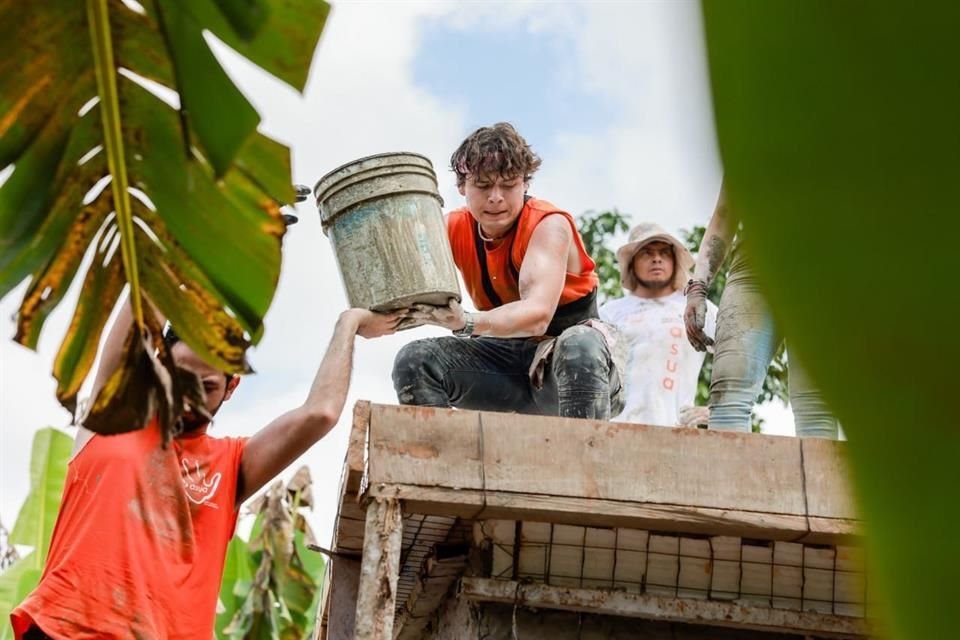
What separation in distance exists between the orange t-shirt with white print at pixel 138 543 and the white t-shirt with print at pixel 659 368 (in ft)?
9.07

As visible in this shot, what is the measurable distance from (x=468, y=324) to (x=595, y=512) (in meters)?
0.86

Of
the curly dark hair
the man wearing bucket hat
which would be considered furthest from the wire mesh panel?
the man wearing bucket hat

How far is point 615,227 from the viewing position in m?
12.1

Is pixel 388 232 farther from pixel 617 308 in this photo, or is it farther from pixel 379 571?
pixel 617 308

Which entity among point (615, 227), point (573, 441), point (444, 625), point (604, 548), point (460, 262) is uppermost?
point (615, 227)

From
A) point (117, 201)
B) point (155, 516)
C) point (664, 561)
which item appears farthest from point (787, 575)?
point (117, 201)

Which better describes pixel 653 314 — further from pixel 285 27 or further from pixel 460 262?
pixel 285 27

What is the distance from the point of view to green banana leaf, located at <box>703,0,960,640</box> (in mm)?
305

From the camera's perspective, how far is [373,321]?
4.27 metres

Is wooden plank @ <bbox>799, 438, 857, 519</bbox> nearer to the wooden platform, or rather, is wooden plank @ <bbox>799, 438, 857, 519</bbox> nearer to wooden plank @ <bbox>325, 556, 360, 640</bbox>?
the wooden platform

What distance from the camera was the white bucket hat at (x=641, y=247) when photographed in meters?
6.23

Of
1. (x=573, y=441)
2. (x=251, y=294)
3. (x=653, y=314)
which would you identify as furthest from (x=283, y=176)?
(x=653, y=314)

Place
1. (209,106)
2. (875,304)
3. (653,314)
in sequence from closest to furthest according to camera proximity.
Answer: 1. (875,304)
2. (209,106)
3. (653,314)

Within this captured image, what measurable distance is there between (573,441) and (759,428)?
7152 mm
